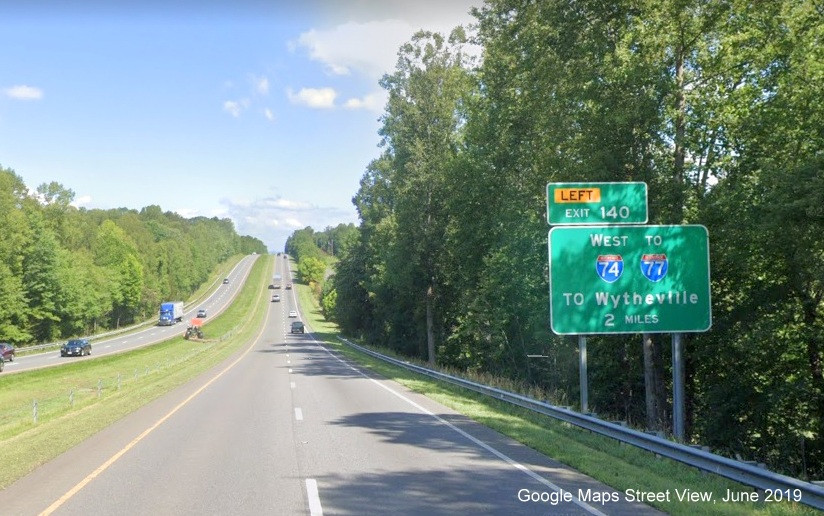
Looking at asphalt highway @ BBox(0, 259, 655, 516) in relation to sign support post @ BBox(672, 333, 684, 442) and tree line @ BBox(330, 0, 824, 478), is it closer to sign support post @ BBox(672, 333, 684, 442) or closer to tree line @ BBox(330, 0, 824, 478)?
sign support post @ BBox(672, 333, 684, 442)

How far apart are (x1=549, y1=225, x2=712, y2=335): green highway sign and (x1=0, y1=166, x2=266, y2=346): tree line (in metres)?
66.6

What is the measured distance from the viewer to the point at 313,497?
26.4 ft

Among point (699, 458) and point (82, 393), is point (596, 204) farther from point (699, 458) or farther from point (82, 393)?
point (82, 393)

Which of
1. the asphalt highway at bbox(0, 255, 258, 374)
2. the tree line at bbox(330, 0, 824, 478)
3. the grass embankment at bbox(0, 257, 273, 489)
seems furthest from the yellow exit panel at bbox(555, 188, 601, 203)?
the asphalt highway at bbox(0, 255, 258, 374)

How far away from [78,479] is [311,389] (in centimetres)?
1457

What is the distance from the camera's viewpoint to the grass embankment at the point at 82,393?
13.1 m

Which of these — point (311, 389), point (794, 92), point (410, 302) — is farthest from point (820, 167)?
point (410, 302)

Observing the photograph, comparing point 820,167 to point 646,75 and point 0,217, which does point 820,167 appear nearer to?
point 646,75

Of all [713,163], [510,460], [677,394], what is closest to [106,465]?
[510,460]

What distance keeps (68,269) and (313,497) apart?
84.2 metres

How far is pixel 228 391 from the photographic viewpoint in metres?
23.4

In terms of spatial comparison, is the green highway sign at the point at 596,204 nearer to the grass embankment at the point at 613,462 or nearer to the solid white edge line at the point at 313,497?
the grass embankment at the point at 613,462

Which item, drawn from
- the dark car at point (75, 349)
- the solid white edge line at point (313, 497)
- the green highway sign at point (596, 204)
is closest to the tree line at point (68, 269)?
the dark car at point (75, 349)

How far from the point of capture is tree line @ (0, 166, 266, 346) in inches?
2749
